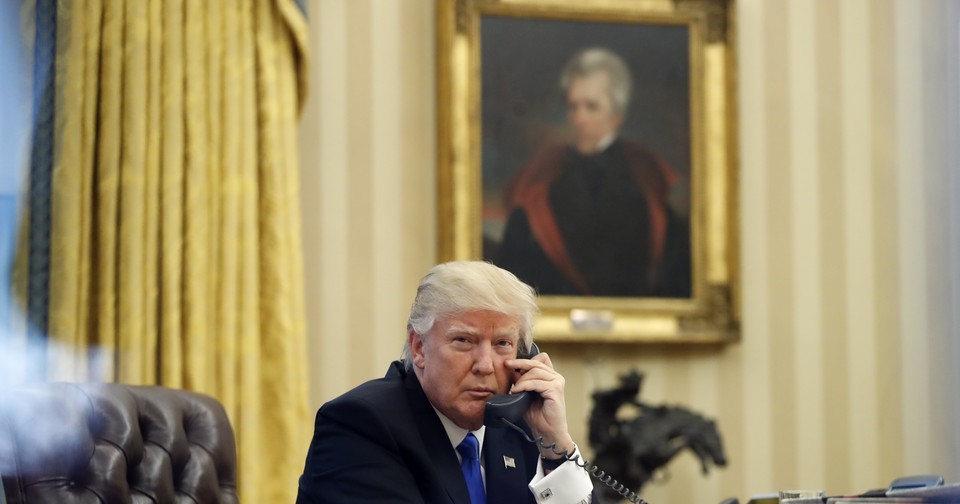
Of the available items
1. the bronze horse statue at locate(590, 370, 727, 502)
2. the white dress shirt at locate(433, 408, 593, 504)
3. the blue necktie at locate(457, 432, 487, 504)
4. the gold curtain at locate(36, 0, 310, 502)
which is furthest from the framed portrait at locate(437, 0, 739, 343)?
the white dress shirt at locate(433, 408, 593, 504)

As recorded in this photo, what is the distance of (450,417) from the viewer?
340cm

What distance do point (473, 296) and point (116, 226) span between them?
251cm

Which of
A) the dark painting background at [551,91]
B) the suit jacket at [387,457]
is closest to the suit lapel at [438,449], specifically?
the suit jacket at [387,457]

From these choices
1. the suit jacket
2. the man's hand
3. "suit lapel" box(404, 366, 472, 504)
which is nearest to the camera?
the suit jacket

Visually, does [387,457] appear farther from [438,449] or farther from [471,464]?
[471,464]

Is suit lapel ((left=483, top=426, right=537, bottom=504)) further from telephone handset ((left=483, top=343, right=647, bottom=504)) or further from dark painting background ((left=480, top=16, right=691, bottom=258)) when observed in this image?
dark painting background ((left=480, top=16, right=691, bottom=258))

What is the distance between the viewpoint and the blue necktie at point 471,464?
341 cm

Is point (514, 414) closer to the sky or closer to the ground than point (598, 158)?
closer to the ground

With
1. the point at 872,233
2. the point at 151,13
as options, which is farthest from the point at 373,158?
the point at 872,233

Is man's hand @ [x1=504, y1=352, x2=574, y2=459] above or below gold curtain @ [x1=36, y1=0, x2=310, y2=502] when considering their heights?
below

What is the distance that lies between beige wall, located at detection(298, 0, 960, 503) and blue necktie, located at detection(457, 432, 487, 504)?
2547 mm

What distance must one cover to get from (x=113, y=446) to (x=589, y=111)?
3.38 meters

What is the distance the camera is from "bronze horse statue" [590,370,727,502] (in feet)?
18.2

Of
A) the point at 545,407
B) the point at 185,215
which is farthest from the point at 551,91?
the point at 545,407
